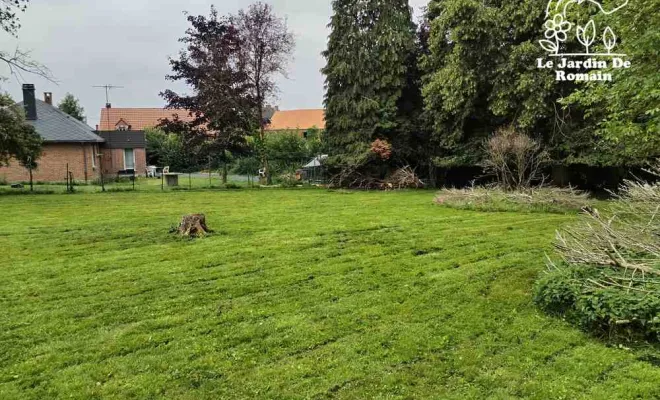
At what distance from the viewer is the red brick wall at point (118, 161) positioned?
26.6 m

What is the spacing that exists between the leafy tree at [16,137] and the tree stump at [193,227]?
10881 millimetres

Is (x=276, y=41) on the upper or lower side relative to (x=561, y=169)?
upper

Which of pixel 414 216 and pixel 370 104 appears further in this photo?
pixel 370 104

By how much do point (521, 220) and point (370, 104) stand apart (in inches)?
397

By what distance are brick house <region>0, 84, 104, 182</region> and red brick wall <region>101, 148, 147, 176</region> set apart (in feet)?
7.27

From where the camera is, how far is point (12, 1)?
7.71 meters

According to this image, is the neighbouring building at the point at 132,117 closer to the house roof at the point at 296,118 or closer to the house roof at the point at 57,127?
the house roof at the point at 296,118

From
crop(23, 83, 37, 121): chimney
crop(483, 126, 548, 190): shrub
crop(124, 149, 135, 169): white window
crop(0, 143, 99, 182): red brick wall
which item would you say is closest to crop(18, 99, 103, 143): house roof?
crop(23, 83, 37, 121): chimney

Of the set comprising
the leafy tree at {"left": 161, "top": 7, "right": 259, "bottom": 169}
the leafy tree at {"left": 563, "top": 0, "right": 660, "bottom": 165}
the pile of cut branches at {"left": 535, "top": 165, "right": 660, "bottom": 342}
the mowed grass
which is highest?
the leafy tree at {"left": 161, "top": 7, "right": 259, "bottom": 169}

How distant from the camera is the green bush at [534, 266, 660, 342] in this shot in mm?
3311

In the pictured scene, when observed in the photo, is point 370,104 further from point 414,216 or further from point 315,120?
point 315,120

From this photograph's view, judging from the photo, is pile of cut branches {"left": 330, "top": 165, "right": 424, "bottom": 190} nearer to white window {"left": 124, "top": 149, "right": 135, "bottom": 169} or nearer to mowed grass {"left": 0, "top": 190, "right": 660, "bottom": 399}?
mowed grass {"left": 0, "top": 190, "right": 660, "bottom": 399}

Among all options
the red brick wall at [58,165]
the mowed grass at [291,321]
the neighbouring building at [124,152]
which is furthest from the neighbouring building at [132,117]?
the mowed grass at [291,321]

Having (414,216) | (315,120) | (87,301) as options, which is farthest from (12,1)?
(315,120)
